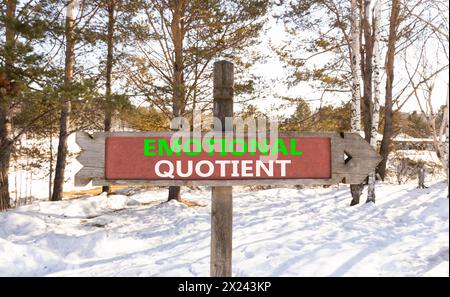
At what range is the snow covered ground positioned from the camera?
13.5 ft

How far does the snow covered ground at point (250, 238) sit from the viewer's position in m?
4.12

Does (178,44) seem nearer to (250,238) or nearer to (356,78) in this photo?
(356,78)

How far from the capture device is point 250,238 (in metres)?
5.57

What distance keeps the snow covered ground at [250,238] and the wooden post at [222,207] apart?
131cm

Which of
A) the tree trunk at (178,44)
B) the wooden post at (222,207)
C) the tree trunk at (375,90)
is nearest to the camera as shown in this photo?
the wooden post at (222,207)

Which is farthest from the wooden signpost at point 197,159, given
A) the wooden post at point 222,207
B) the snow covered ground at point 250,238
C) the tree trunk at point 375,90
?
the tree trunk at point 375,90

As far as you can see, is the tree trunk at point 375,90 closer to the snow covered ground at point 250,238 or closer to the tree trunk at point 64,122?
the snow covered ground at point 250,238

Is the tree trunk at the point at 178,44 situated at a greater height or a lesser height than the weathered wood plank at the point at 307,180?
greater

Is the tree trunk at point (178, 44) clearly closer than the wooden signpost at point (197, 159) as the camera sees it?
No

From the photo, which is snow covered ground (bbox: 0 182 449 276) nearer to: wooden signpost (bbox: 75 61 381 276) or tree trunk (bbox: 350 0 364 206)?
tree trunk (bbox: 350 0 364 206)

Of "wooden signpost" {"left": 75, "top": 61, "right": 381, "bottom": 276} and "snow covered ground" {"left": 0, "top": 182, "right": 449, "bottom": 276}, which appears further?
"snow covered ground" {"left": 0, "top": 182, "right": 449, "bottom": 276}

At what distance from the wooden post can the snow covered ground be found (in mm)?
1314

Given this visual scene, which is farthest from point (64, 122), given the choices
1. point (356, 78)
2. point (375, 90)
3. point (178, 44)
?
point (375, 90)

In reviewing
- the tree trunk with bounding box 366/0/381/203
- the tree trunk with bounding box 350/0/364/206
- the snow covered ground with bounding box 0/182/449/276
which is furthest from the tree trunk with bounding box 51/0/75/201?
the tree trunk with bounding box 366/0/381/203
